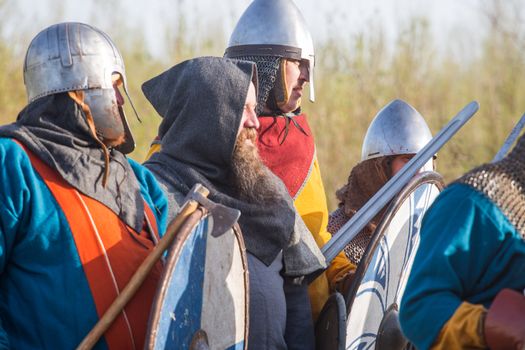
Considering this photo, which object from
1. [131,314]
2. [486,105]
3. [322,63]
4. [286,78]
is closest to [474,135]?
[486,105]

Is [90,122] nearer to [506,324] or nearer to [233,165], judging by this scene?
[233,165]

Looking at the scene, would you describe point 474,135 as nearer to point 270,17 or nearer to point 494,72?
point 494,72

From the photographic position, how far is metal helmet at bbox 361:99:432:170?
5441mm

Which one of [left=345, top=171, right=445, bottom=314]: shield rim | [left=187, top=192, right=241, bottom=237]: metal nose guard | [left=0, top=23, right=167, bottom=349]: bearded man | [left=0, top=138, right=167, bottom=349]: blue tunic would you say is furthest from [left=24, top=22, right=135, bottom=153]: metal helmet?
[left=345, top=171, right=445, bottom=314]: shield rim

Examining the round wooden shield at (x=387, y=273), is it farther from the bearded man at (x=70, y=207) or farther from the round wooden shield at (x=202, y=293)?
the bearded man at (x=70, y=207)

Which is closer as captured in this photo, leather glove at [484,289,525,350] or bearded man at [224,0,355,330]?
leather glove at [484,289,525,350]

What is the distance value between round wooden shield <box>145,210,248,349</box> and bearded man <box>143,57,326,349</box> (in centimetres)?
40

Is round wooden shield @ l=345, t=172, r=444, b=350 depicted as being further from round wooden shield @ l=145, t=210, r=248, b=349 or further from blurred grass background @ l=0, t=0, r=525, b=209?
blurred grass background @ l=0, t=0, r=525, b=209

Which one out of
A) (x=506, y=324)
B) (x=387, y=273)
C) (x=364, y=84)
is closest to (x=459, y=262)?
(x=506, y=324)

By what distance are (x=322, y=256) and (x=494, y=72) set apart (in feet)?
32.3

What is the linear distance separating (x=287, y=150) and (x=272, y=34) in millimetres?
601

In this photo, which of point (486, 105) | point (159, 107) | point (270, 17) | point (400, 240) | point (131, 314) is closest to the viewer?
point (131, 314)

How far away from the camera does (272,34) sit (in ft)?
16.8

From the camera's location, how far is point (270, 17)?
17.0ft
